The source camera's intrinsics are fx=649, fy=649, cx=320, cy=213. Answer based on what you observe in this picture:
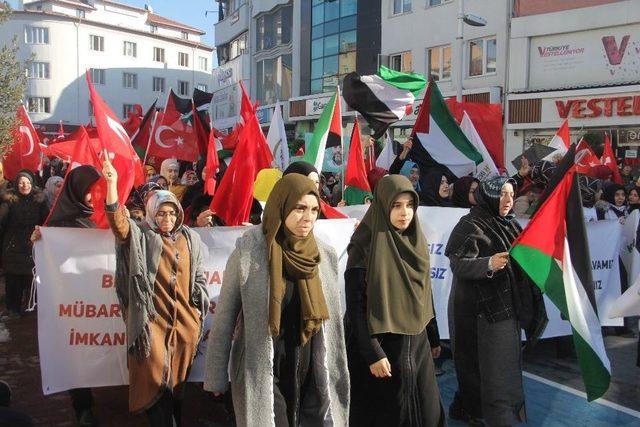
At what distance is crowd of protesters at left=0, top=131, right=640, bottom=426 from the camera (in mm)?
3232

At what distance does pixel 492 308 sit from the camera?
4.19 meters

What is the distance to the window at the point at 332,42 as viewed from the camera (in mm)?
30734

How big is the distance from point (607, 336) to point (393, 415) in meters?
4.74

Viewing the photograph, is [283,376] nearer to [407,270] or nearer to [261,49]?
[407,270]

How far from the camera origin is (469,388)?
4.39 metres

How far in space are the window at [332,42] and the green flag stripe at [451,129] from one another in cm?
2299

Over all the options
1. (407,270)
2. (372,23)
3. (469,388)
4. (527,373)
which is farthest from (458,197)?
(372,23)

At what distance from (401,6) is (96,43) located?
4273 centimetres

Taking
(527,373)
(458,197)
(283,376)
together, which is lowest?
(527,373)

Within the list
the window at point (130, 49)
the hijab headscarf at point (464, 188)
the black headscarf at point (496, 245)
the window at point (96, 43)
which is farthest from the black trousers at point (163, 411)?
the window at point (130, 49)

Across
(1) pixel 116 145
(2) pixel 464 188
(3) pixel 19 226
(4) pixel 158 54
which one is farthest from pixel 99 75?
(2) pixel 464 188

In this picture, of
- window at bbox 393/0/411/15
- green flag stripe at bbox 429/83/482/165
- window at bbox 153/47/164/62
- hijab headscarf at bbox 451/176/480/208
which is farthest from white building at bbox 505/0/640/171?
window at bbox 153/47/164/62

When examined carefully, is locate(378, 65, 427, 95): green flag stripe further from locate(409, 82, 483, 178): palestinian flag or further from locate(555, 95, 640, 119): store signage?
locate(555, 95, 640, 119): store signage

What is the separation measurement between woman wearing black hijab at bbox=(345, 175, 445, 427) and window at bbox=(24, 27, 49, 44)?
62.6 meters
